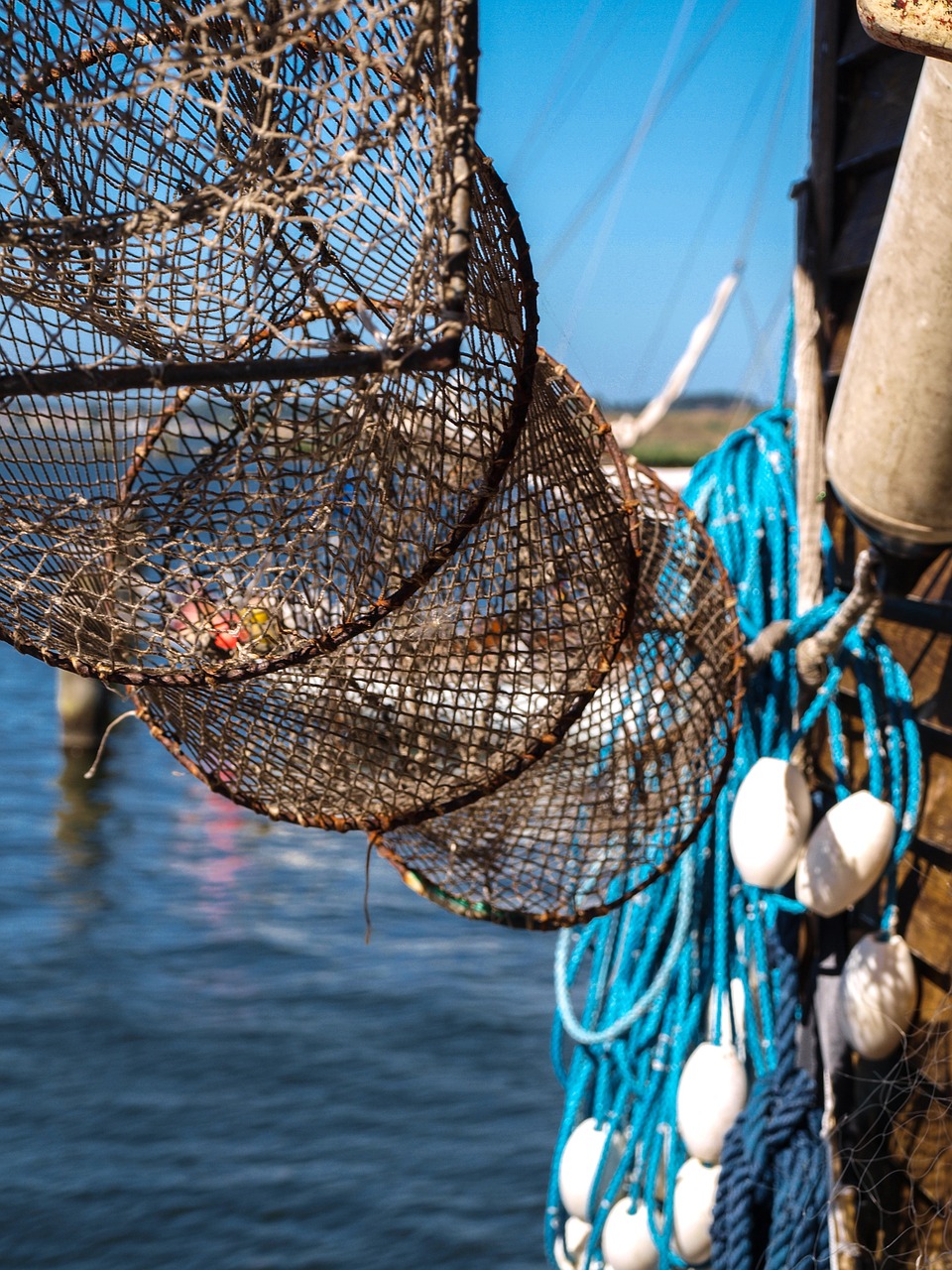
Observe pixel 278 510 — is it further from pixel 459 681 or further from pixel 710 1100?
pixel 710 1100

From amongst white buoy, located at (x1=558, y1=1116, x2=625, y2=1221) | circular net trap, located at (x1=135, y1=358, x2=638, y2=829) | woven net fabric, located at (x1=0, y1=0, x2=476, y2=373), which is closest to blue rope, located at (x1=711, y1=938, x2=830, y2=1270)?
white buoy, located at (x1=558, y1=1116, x2=625, y2=1221)

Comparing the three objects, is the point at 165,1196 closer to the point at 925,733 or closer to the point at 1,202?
the point at 925,733

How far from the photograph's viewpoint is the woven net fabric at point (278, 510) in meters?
1.74

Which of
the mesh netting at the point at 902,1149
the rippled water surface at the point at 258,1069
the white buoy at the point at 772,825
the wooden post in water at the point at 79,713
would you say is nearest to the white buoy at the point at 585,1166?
the mesh netting at the point at 902,1149

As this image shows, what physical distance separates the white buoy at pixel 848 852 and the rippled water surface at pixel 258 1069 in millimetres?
3355

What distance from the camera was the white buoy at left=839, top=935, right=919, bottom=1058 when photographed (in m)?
2.82

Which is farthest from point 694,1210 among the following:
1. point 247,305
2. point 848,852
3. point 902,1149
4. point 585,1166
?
point 247,305

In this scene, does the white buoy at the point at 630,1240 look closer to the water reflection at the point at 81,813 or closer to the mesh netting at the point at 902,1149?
the mesh netting at the point at 902,1149

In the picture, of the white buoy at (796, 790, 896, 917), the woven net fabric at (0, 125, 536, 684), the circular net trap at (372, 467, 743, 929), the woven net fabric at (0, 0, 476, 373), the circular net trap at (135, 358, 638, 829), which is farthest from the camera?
the white buoy at (796, 790, 896, 917)

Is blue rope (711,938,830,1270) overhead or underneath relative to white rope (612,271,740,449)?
underneath

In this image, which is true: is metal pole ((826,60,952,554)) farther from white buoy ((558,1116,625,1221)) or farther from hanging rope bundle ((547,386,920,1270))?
white buoy ((558,1116,625,1221))

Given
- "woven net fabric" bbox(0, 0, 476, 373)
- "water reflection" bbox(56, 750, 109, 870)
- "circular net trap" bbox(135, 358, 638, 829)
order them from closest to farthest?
1. "woven net fabric" bbox(0, 0, 476, 373)
2. "circular net trap" bbox(135, 358, 638, 829)
3. "water reflection" bbox(56, 750, 109, 870)

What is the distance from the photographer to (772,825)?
9.23 feet

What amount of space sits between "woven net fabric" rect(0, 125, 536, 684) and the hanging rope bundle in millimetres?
1277
